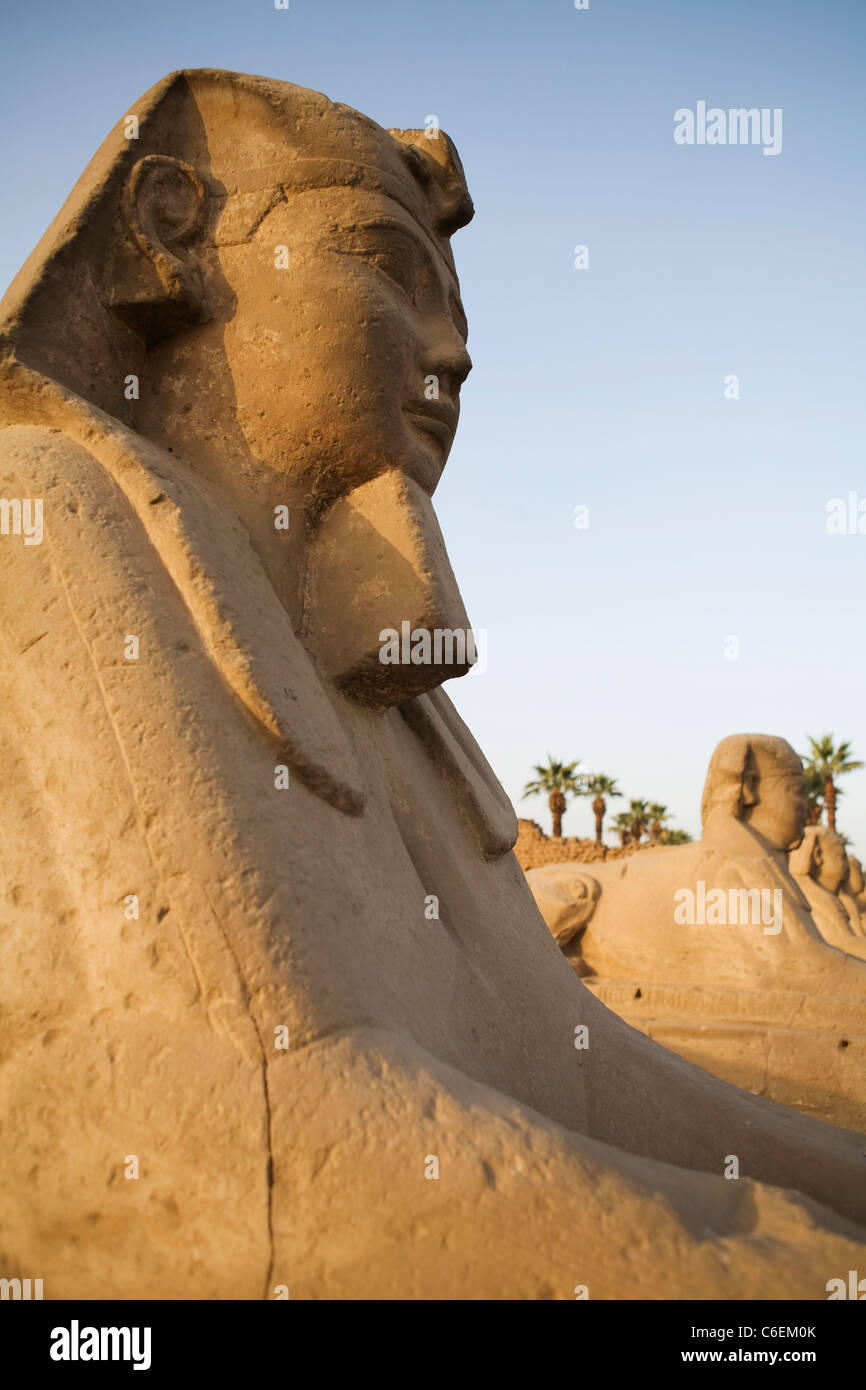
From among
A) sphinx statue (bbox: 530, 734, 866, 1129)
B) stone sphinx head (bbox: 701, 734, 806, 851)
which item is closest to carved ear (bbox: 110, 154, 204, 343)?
sphinx statue (bbox: 530, 734, 866, 1129)

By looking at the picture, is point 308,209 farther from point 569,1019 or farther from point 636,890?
point 636,890

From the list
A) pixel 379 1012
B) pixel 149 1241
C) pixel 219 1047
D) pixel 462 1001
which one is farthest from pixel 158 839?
pixel 462 1001

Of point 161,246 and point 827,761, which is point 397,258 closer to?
point 161,246

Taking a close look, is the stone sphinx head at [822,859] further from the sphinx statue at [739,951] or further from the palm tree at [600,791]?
the palm tree at [600,791]

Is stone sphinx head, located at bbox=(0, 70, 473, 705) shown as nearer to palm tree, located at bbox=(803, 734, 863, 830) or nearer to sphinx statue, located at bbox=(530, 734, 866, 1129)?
sphinx statue, located at bbox=(530, 734, 866, 1129)

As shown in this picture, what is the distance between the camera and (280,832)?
5.83 ft

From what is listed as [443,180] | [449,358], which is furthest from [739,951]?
[443,180]

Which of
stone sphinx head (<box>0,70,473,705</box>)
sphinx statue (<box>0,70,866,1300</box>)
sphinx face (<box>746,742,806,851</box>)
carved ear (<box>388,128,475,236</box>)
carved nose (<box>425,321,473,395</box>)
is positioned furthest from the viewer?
sphinx face (<box>746,742,806,851</box>)

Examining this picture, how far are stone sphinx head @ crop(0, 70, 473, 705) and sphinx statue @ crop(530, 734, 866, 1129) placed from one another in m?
3.55

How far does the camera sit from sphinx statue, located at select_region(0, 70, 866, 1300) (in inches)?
58.8

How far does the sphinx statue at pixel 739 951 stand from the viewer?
5.15 meters

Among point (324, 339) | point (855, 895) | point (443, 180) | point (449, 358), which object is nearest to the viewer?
point (324, 339)

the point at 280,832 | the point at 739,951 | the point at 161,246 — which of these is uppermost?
the point at 161,246

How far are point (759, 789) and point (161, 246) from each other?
624 centimetres
